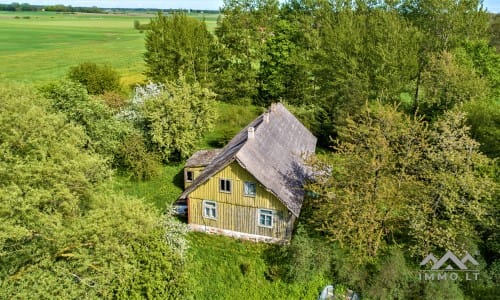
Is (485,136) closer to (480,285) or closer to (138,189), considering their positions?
(480,285)

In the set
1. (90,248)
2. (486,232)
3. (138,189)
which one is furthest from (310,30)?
(90,248)

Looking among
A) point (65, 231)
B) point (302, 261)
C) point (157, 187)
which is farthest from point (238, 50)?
point (65, 231)

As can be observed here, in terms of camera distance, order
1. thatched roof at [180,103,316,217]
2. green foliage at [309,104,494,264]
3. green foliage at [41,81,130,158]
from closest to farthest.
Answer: green foliage at [309,104,494,264] → thatched roof at [180,103,316,217] → green foliage at [41,81,130,158]

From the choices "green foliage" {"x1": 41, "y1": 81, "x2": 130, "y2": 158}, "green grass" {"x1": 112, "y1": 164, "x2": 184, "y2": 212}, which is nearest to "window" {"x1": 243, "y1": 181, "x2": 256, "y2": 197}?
"green grass" {"x1": 112, "y1": 164, "x2": 184, "y2": 212}

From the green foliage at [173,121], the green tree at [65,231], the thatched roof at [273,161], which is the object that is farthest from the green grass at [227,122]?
the green tree at [65,231]

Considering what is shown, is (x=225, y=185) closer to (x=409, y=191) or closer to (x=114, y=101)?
(x=409, y=191)

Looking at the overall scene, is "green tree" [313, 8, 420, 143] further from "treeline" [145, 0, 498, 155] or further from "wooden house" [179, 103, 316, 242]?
"wooden house" [179, 103, 316, 242]
